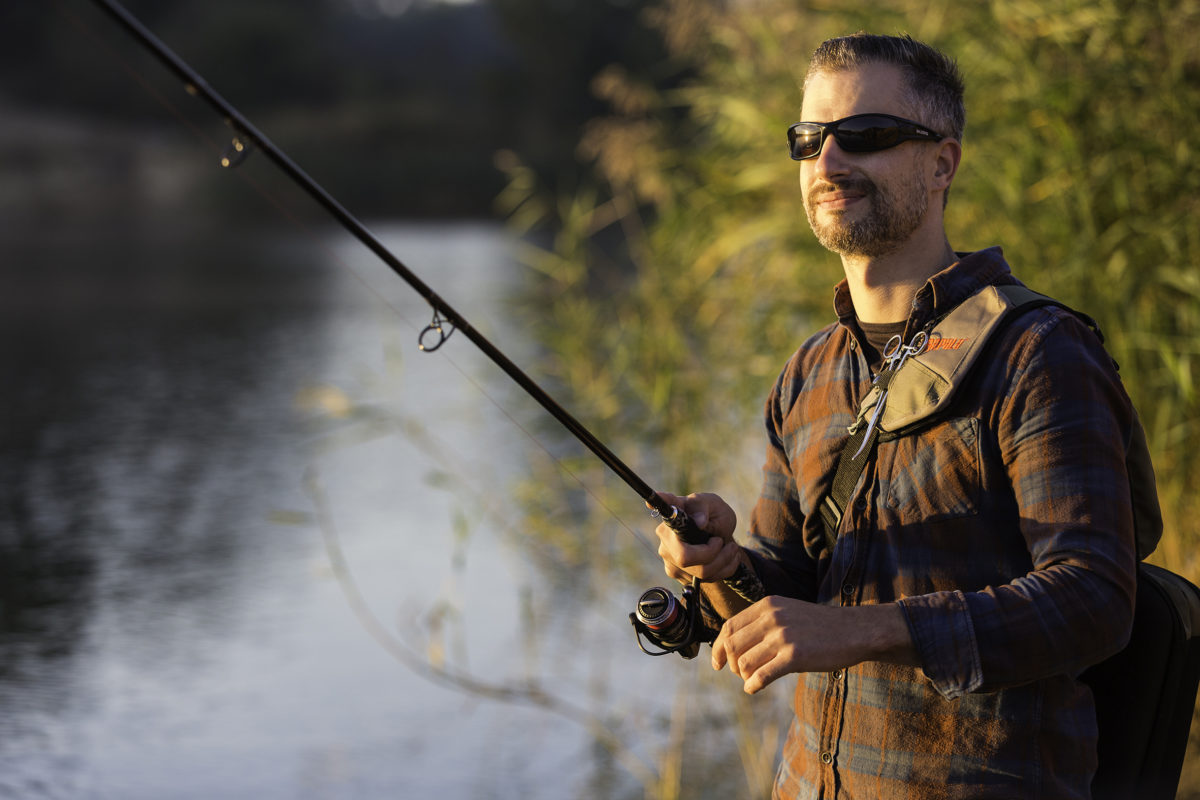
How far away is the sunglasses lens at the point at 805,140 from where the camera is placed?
1621 mm

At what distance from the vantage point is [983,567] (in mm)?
1452

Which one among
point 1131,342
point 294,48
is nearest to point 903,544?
point 1131,342

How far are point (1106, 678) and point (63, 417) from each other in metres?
9.41

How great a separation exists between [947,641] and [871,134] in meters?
0.63

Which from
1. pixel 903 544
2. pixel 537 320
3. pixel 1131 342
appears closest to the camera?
pixel 903 544

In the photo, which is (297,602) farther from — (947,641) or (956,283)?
(947,641)

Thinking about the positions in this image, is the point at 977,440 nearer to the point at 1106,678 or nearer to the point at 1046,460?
the point at 1046,460

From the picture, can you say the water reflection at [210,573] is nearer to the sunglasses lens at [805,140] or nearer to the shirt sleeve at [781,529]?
the shirt sleeve at [781,529]

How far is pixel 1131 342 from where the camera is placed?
3395 millimetres

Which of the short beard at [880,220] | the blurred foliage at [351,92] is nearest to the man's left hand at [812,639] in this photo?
the short beard at [880,220]

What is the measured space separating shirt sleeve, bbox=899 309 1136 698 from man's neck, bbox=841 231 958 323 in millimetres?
233

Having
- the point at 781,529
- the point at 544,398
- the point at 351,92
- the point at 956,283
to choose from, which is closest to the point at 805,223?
the point at 544,398

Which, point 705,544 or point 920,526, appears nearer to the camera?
point 920,526

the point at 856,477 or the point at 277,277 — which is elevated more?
the point at 277,277
